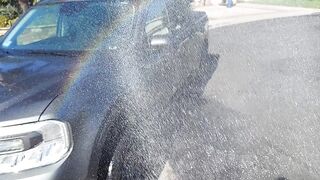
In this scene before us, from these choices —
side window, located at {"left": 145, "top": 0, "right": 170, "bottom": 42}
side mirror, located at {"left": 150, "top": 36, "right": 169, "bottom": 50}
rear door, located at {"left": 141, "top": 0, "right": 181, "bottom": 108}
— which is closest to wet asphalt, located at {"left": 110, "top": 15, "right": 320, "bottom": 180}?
rear door, located at {"left": 141, "top": 0, "right": 181, "bottom": 108}

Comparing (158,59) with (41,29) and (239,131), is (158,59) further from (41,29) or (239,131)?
(239,131)

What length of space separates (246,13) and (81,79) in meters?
16.4

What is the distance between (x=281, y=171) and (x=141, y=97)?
1369mm

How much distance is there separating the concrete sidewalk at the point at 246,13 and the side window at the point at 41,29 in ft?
34.3

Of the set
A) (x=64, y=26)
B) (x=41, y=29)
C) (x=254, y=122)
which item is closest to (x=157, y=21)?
(x=64, y=26)

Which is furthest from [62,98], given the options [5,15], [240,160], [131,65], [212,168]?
[5,15]

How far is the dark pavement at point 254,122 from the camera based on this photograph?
3.92m

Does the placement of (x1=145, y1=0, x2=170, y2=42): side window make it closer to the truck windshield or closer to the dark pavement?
the truck windshield

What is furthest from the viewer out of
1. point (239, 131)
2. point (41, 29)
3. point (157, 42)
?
point (239, 131)

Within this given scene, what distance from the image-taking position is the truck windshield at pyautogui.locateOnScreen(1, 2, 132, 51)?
3.89 meters

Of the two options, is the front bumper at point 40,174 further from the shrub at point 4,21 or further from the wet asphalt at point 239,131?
the shrub at point 4,21

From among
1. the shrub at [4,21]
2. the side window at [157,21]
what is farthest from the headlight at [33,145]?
the shrub at [4,21]

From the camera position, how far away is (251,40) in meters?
11.5

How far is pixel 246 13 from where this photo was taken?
1861cm
